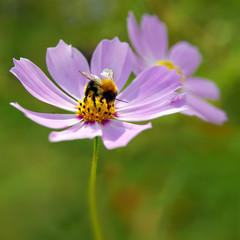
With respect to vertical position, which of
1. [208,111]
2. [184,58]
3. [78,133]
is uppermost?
[184,58]

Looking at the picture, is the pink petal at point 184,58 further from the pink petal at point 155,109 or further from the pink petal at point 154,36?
the pink petal at point 155,109

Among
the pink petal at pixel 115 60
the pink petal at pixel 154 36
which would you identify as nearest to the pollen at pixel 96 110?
the pink petal at pixel 115 60

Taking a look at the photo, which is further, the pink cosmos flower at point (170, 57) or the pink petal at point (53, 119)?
the pink cosmos flower at point (170, 57)

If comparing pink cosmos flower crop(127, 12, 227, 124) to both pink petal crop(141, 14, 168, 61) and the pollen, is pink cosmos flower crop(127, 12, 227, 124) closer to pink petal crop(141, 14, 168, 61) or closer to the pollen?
pink petal crop(141, 14, 168, 61)

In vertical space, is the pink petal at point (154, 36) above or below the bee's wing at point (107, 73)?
above

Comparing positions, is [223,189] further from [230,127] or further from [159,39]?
[159,39]

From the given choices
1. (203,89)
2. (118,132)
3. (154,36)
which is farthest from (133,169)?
(118,132)

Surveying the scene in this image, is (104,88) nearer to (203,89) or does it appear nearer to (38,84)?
Answer: (38,84)

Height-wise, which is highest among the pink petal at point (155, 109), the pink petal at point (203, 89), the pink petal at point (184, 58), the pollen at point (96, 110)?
the pink petal at point (184, 58)

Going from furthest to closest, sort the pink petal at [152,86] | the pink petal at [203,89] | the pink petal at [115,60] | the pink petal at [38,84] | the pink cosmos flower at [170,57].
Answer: the pink petal at [203,89] < the pink cosmos flower at [170,57] < the pink petal at [115,60] < the pink petal at [152,86] < the pink petal at [38,84]
